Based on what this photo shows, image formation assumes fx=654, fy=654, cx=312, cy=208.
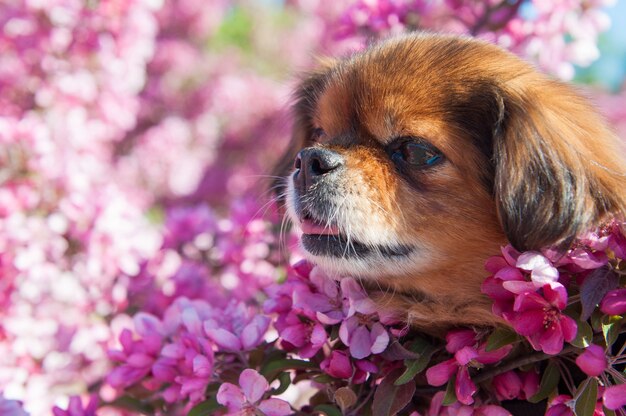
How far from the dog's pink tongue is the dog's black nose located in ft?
0.31

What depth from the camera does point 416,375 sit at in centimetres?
136

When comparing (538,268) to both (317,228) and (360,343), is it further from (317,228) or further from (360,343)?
(317,228)

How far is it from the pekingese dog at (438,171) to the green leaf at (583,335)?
0.21 metres

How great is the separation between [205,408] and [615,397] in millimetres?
819

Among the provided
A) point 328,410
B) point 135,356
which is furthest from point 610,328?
point 135,356

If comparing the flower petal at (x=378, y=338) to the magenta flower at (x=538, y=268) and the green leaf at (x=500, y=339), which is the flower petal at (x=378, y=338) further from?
the magenta flower at (x=538, y=268)

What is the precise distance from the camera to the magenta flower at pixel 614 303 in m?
1.14

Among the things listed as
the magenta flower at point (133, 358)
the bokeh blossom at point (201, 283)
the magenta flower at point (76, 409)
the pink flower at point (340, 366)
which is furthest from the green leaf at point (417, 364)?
the magenta flower at point (76, 409)

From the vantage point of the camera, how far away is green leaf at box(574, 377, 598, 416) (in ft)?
3.69

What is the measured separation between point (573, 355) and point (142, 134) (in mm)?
4610

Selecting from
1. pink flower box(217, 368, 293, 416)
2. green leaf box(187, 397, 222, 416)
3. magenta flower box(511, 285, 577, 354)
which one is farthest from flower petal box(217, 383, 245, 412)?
magenta flower box(511, 285, 577, 354)

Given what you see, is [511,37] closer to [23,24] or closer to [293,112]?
[293,112]

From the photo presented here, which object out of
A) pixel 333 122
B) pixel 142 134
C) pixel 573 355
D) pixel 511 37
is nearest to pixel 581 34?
pixel 511 37

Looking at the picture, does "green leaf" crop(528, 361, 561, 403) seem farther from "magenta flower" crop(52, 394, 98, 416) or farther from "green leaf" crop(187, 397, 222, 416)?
"magenta flower" crop(52, 394, 98, 416)
